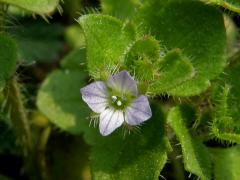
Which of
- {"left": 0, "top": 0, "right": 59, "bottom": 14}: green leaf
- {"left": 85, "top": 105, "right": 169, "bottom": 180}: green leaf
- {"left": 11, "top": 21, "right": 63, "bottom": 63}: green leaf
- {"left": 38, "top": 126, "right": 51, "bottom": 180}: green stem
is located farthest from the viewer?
{"left": 11, "top": 21, "right": 63, "bottom": 63}: green leaf

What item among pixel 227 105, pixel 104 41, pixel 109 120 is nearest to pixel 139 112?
pixel 109 120

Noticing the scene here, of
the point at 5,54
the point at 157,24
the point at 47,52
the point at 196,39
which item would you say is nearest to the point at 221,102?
the point at 196,39

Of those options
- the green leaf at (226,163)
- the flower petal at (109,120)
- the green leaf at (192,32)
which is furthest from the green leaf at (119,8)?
the green leaf at (226,163)

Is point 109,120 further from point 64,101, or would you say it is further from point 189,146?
point 64,101

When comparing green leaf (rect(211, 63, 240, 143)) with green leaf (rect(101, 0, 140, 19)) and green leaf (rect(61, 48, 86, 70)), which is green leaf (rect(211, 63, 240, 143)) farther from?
green leaf (rect(61, 48, 86, 70))

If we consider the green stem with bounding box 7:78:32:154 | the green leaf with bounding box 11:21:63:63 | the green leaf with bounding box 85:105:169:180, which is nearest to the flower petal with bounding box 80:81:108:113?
the green leaf with bounding box 85:105:169:180

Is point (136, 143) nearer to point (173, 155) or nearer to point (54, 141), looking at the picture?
point (173, 155)
